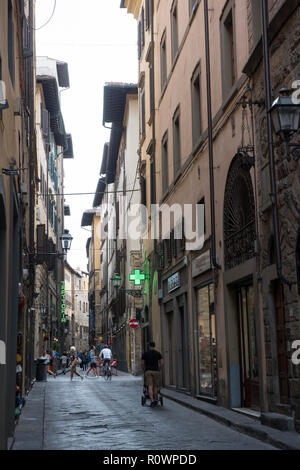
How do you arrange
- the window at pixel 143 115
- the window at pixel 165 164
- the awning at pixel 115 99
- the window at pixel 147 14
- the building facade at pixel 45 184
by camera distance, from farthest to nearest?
the awning at pixel 115 99 < the building facade at pixel 45 184 < the window at pixel 143 115 < the window at pixel 147 14 < the window at pixel 165 164

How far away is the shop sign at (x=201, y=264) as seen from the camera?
687 inches

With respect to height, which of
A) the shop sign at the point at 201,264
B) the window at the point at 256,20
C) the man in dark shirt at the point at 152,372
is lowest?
the man in dark shirt at the point at 152,372

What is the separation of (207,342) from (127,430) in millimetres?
6129

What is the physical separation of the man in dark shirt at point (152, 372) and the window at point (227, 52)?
651cm

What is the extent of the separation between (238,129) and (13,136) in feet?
18.0

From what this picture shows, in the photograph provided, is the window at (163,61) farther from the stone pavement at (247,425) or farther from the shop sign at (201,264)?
the stone pavement at (247,425)

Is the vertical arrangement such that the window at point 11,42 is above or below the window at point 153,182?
below

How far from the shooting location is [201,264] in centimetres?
1822

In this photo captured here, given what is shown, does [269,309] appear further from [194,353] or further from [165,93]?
[165,93]

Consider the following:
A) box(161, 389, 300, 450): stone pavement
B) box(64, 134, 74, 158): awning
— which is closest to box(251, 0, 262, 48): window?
box(161, 389, 300, 450): stone pavement

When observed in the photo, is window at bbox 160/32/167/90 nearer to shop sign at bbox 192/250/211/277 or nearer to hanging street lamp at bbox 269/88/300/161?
shop sign at bbox 192/250/211/277

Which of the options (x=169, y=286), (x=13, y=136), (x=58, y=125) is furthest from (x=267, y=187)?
(x=58, y=125)

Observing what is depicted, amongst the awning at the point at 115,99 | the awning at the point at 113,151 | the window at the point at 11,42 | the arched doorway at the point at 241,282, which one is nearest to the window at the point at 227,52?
the arched doorway at the point at 241,282

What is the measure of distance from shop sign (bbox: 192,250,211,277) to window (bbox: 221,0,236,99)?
3.91 m
